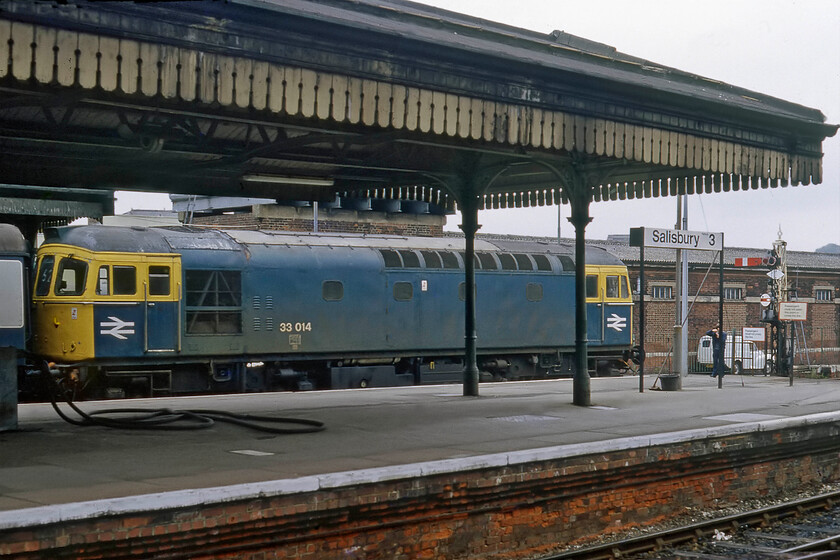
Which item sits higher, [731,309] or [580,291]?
[731,309]

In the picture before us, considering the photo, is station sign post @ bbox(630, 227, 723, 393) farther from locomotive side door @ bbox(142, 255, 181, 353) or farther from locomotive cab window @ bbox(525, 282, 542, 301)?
locomotive side door @ bbox(142, 255, 181, 353)

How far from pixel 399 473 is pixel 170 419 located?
15.0 ft

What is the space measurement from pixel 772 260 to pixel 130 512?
76.7ft

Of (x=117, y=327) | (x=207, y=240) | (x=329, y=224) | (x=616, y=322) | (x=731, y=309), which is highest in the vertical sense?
(x=329, y=224)

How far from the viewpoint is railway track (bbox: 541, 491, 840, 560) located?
9.29 meters

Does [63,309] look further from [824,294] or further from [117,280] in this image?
[824,294]

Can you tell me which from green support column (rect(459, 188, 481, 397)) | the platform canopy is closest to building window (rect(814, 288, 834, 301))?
the platform canopy

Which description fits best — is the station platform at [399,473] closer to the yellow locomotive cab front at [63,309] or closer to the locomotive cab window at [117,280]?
the yellow locomotive cab front at [63,309]

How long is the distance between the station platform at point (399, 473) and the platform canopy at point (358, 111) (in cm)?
292

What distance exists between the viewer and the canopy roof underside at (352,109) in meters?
7.89

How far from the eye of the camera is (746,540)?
400 inches

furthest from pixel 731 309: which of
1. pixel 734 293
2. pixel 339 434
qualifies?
pixel 339 434

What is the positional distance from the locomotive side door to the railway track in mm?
11164

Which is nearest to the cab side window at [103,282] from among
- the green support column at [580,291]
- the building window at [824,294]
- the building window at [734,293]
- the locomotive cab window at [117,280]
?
the locomotive cab window at [117,280]
